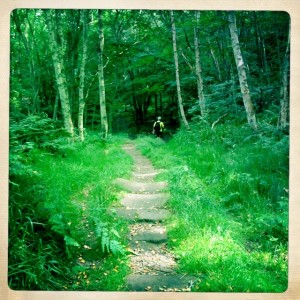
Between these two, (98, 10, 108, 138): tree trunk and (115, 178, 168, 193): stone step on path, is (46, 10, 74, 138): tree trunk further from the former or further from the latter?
(115, 178, 168, 193): stone step on path

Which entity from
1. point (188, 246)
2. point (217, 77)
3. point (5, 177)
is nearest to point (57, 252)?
point (5, 177)

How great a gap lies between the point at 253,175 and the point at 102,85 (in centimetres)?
136

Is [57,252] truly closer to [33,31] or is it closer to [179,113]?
[179,113]

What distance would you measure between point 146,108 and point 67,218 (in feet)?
3.31

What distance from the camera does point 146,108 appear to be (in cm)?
272

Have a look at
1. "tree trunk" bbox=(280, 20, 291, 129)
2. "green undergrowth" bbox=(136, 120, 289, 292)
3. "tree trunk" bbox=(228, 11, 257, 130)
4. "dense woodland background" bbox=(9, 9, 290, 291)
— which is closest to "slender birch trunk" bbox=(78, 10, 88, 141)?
"dense woodland background" bbox=(9, 9, 290, 291)

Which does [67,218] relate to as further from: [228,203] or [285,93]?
[285,93]

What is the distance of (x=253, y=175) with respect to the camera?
9.19 ft

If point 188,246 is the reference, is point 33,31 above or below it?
above

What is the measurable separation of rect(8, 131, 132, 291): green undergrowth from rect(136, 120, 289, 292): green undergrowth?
0.39m

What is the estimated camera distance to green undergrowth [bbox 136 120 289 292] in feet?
8.47

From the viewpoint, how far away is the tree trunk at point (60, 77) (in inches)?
106

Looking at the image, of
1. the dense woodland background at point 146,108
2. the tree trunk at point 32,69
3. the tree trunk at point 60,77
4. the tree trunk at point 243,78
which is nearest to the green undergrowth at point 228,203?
the dense woodland background at point 146,108

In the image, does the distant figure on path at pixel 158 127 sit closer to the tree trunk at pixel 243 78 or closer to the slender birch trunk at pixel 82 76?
the slender birch trunk at pixel 82 76
